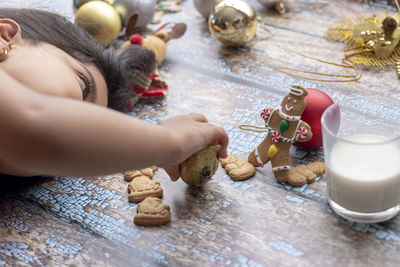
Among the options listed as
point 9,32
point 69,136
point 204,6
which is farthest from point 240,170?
point 204,6

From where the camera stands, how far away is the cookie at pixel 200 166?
73cm

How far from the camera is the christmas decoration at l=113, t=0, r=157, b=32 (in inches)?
48.3

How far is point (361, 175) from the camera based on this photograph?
64 cm

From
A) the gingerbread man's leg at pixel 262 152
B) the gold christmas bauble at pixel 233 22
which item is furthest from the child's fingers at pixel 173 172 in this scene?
the gold christmas bauble at pixel 233 22

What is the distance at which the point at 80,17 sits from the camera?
1.16 metres

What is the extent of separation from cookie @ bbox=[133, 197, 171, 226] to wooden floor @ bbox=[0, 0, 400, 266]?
10mm

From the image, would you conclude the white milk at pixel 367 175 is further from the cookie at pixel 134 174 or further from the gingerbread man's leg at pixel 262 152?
the cookie at pixel 134 174

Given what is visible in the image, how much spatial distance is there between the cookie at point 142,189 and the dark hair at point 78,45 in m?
0.21

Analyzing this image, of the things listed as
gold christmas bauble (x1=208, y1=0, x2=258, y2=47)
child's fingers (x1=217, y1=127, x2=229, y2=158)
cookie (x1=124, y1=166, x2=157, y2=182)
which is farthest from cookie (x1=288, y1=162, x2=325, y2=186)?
gold christmas bauble (x1=208, y1=0, x2=258, y2=47)

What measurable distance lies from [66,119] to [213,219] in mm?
269

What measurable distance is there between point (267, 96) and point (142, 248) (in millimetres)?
465

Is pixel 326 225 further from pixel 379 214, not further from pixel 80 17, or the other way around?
pixel 80 17

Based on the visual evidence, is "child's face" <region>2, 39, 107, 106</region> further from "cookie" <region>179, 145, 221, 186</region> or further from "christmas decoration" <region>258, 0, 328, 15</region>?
"christmas decoration" <region>258, 0, 328, 15</region>

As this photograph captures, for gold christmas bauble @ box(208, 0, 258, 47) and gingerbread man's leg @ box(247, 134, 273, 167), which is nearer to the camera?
gingerbread man's leg @ box(247, 134, 273, 167)
